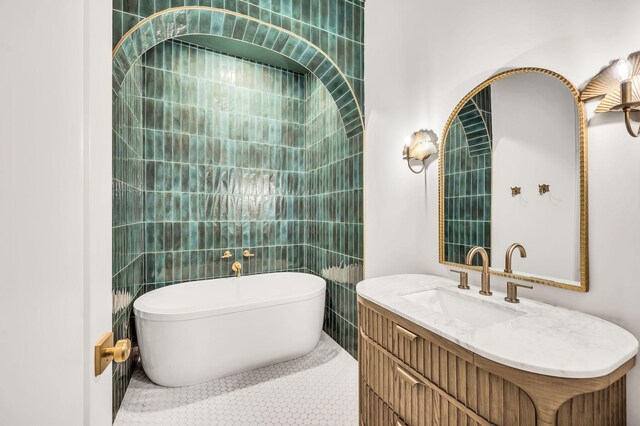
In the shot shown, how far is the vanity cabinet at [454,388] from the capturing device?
765mm

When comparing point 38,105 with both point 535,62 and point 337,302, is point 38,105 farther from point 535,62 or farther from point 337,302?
point 337,302

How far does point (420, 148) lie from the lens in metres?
1.83

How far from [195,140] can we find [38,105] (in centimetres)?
278

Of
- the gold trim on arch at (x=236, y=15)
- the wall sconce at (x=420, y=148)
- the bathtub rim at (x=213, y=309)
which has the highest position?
the gold trim on arch at (x=236, y=15)

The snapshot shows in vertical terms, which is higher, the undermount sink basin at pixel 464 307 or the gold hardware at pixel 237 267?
the undermount sink basin at pixel 464 307

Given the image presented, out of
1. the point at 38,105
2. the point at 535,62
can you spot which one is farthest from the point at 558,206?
the point at 38,105

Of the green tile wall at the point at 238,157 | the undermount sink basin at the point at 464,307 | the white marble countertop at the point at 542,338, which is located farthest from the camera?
the green tile wall at the point at 238,157

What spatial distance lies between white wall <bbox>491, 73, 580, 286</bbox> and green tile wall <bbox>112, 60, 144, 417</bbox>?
2166 mm

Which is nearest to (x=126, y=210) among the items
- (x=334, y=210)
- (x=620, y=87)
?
(x=334, y=210)

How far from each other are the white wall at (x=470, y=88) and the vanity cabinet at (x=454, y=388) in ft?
1.06

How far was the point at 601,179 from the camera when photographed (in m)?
1.06

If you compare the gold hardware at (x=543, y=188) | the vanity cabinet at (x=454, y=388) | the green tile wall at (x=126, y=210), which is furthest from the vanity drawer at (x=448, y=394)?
the green tile wall at (x=126, y=210)

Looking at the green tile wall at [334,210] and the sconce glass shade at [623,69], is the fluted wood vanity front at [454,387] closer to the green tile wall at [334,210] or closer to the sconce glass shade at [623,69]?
the sconce glass shade at [623,69]

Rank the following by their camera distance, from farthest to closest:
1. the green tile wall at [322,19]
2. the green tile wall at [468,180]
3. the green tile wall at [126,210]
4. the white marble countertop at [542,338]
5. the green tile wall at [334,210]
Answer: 1. the green tile wall at [334,210]
2. the green tile wall at [322,19]
3. the green tile wall at [126,210]
4. the green tile wall at [468,180]
5. the white marble countertop at [542,338]
